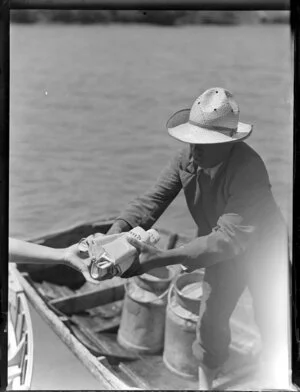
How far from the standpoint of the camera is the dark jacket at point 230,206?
418cm

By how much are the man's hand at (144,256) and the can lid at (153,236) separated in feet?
0.36

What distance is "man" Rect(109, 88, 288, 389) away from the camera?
4176 millimetres

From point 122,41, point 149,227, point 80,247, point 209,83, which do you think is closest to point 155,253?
point 149,227

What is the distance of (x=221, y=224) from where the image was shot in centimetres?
419

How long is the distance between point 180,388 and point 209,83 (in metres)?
2.37

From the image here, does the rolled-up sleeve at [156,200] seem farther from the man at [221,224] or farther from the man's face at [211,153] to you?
the man's face at [211,153]

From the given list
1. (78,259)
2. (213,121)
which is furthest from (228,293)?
(213,121)

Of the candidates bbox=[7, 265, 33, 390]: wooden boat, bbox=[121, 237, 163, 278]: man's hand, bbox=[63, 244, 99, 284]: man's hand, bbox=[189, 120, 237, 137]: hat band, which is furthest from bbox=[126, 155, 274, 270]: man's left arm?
bbox=[7, 265, 33, 390]: wooden boat

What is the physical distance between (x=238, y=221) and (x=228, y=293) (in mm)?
578

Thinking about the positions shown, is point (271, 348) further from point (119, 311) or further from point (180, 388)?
point (119, 311)

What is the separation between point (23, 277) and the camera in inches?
187

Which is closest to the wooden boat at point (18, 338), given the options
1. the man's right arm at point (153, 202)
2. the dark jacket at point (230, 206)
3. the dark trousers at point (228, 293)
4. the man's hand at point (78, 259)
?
the man's hand at point (78, 259)

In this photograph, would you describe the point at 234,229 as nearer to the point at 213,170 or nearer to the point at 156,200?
the point at 213,170

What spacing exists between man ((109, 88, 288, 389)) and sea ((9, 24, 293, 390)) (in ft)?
0.39
